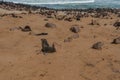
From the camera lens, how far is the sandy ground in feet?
22.3

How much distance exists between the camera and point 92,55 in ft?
26.2

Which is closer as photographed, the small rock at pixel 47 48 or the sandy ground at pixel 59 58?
the sandy ground at pixel 59 58

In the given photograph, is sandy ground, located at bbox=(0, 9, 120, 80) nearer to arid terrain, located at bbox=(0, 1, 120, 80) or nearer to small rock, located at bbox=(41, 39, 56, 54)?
arid terrain, located at bbox=(0, 1, 120, 80)

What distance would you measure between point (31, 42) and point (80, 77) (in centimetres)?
272

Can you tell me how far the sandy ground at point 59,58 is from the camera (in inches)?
267

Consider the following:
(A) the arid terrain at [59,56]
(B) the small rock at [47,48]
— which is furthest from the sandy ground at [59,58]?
(B) the small rock at [47,48]

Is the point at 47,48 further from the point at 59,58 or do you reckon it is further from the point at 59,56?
the point at 59,58

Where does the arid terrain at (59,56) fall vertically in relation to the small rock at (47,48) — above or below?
below

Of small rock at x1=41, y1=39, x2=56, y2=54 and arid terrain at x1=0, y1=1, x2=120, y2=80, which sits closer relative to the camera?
arid terrain at x1=0, y1=1, x2=120, y2=80

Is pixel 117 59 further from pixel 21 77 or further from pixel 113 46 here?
pixel 21 77

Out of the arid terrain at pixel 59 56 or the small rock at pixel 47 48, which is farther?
the small rock at pixel 47 48

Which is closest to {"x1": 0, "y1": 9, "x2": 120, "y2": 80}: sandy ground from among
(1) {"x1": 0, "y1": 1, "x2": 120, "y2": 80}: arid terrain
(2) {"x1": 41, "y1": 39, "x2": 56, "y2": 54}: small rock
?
(1) {"x1": 0, "y1": 1, "x2": 120, "y2": 80}: arid terrain

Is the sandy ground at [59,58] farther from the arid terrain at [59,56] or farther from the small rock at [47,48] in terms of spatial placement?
the small rock at [47,48]

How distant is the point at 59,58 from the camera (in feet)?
25.3
